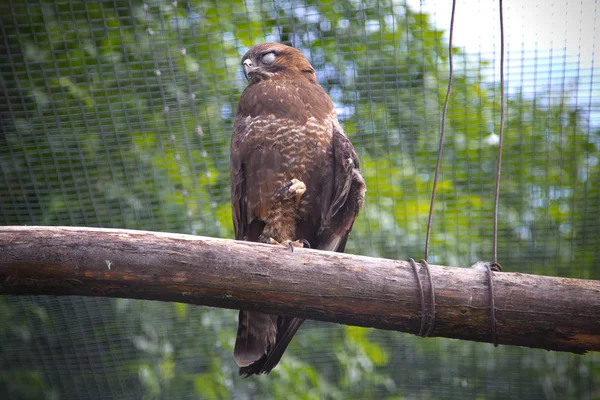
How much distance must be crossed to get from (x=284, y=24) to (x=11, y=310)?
232 cm

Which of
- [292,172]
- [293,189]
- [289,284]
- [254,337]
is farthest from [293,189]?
[289,284]

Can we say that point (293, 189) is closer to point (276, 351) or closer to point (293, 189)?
point (293, 189)

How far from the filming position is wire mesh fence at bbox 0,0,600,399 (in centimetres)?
369

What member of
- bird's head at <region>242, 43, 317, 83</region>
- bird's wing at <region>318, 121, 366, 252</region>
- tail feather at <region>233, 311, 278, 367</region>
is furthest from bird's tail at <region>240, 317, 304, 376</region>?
bird's head at <region>242, 43, 317, 83</region>

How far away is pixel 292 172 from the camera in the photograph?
9.14 ft

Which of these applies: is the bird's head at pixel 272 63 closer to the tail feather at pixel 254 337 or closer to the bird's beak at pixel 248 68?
the bird's beak at pixel 248 68

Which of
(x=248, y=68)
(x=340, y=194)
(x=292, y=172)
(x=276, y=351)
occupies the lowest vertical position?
(x=276, y=351)

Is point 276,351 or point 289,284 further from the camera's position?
point 276,351

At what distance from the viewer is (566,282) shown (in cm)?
208

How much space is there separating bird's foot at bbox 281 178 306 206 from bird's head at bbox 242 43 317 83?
2.06 ft

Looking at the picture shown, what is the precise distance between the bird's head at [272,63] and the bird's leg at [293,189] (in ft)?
2.07

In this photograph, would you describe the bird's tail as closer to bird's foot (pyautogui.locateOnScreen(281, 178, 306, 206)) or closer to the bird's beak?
bird's foot (pyautogui.locateOnScreen(281, 178, 306, 206))

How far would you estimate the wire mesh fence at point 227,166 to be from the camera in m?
3.69

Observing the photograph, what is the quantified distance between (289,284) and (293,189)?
0.73m
